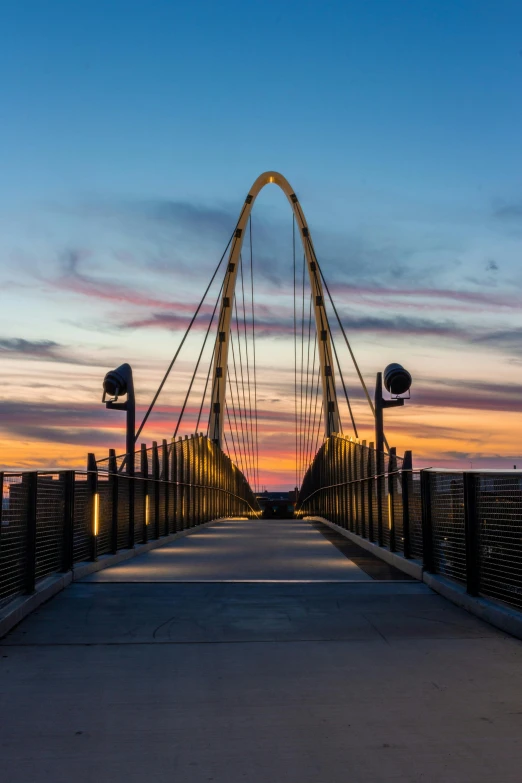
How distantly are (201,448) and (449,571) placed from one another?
66.8ft

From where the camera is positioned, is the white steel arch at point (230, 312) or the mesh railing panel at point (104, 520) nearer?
the mesh railing panel at point (104, 520)

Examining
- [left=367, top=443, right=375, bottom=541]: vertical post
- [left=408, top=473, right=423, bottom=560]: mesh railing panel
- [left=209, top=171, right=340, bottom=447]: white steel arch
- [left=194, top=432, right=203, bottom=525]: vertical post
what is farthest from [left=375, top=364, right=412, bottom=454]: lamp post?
[left=209, top=171, right=340, bottom=447]: white steel arch

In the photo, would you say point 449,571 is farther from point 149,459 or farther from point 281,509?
point 281,509

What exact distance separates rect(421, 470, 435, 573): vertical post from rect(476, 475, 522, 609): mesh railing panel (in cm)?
A: 167

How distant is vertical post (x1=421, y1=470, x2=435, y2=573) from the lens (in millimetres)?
9055

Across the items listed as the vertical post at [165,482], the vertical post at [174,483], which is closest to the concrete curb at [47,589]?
the vertical post at [165,482]

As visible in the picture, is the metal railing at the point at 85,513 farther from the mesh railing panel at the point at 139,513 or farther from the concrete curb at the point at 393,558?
the concrete curb at the point at 393,558

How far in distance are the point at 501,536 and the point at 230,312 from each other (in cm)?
4505

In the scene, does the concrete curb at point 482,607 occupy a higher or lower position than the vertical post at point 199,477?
lower

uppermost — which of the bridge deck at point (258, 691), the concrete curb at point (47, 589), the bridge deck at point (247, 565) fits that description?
the concrete curb at point (47, 589)

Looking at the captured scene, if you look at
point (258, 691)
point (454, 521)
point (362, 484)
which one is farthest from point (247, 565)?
point (258, 691)

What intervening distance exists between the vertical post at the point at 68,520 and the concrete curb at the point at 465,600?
3.60 metres

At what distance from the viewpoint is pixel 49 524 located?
335 inches

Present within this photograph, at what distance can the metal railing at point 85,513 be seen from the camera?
7.09 meters
